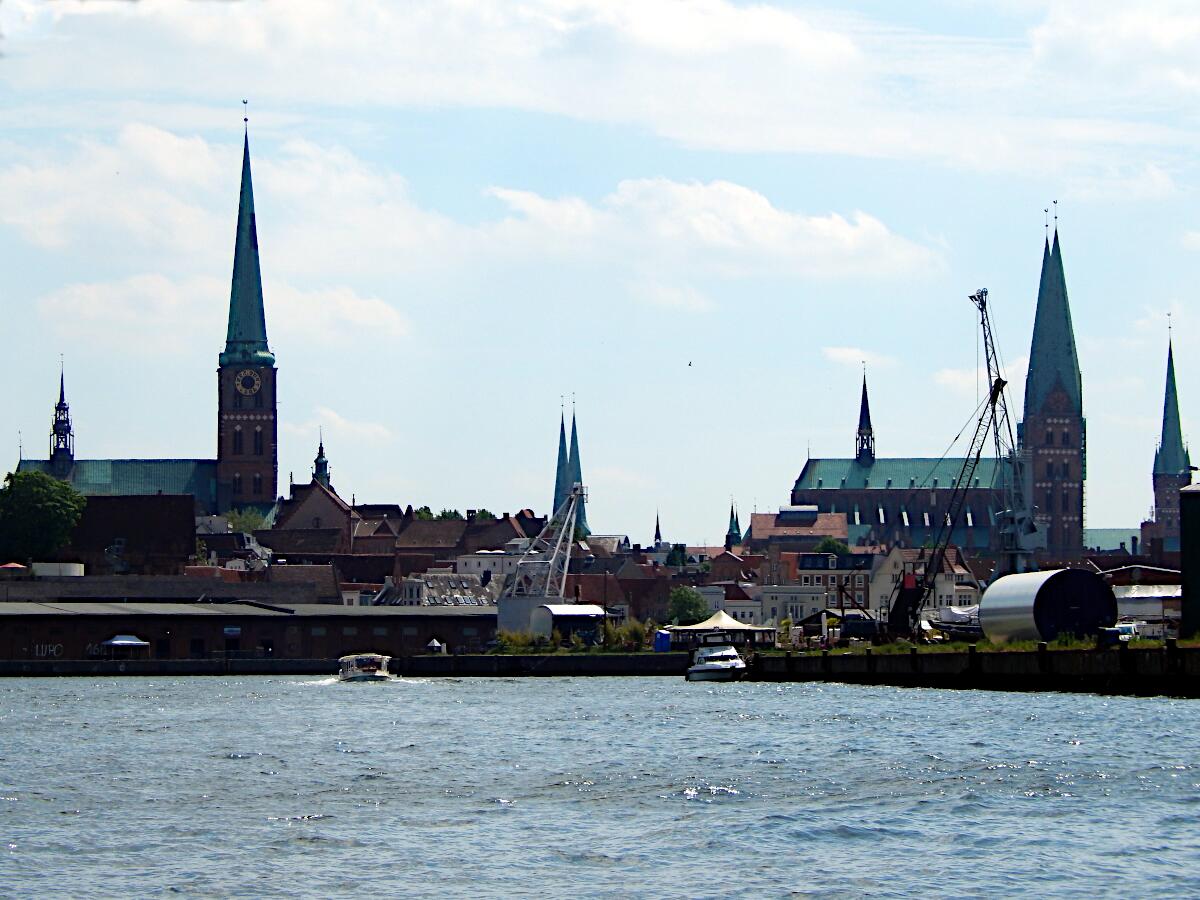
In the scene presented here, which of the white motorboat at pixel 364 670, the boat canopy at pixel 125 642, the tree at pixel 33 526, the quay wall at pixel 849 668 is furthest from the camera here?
the tree at pixel 33 526

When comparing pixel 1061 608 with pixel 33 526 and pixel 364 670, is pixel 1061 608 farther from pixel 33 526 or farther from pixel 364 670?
pixel 33 526

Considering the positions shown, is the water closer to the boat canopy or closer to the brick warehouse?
the boat canopy

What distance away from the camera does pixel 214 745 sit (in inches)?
2389

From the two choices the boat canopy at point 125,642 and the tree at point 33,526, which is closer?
the boat canopy at point 125,642

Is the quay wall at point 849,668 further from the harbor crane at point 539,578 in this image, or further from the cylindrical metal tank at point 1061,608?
the harbor crane at point 539,578

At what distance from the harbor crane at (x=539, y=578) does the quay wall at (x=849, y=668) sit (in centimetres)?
1733

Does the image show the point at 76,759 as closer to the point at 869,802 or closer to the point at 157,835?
the point at 157,835

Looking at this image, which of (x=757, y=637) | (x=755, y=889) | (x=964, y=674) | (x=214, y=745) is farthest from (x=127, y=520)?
(x=755, y=889)

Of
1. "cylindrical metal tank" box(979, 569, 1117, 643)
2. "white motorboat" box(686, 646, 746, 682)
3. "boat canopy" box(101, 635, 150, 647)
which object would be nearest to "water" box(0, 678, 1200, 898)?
"cylindrical metal tank" box(979, 569, 1117, 643)

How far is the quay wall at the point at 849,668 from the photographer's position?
67500 mm

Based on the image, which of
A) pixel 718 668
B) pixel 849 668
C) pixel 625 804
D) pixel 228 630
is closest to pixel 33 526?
pixel 228 630

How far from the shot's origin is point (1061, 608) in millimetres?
89500

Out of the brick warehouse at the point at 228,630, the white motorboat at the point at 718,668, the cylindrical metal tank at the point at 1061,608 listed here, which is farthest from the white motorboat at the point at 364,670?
the cylindrical metal tank at the point at 1061,608

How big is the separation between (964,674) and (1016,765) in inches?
1422
